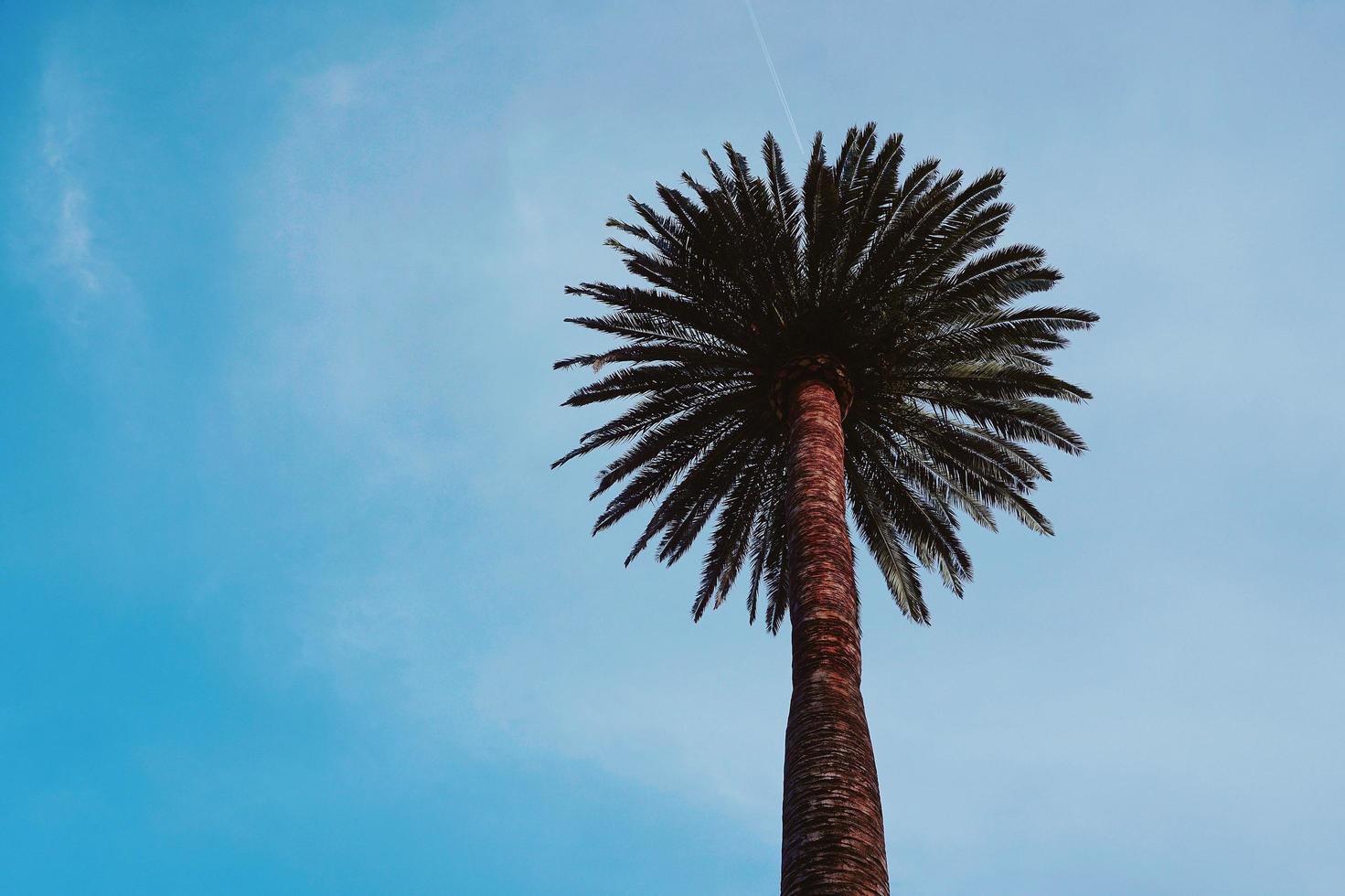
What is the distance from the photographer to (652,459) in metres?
14.3

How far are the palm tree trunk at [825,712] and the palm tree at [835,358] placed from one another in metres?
0.12

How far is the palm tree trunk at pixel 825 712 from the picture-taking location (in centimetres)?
594

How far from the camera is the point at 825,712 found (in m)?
7.05

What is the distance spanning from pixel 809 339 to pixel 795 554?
3.73m

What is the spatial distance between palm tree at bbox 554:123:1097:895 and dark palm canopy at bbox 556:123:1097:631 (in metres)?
0.03

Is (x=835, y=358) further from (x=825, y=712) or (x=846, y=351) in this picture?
(x=825, y=712)

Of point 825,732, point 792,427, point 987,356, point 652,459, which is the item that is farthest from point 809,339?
point 825,732

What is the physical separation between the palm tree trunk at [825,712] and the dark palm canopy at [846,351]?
1426 mm

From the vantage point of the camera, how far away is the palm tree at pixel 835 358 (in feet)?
38.0

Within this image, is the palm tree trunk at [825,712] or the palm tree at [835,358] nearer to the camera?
the palm tree trunk at [825,712]

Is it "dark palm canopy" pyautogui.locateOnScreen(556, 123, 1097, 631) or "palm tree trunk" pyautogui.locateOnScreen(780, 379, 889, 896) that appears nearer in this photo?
"palm tree trunk" pyautogui.locateOnScreen(780, 379, 889, 896)

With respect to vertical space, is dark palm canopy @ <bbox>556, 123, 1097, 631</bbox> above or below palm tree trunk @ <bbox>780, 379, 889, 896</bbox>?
above

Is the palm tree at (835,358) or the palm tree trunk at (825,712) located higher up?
the palm tree at (835,358)

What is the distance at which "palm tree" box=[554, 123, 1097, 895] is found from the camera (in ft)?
38.0
